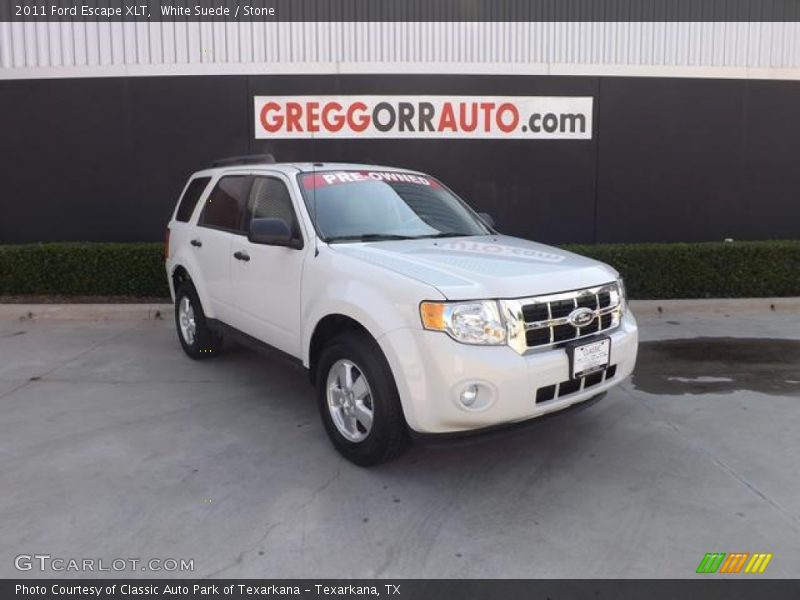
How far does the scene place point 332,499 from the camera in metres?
3.62

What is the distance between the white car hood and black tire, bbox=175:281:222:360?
2.42 meters

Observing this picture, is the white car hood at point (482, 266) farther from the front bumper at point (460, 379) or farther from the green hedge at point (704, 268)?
the green hedge at point (704, 268)

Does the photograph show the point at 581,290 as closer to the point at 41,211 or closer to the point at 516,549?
the point at 516,549

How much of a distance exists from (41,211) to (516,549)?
987 centimetres

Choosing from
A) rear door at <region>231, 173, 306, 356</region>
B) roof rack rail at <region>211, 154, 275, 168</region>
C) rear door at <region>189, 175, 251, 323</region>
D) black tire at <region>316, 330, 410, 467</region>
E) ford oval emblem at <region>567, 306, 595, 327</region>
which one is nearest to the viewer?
black tire at <region>316, 330, 410, 467</region>

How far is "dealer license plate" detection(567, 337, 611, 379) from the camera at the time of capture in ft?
12.1

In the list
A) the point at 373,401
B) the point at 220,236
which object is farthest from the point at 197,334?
the point at 373,401

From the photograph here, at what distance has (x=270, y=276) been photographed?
480 centimetres

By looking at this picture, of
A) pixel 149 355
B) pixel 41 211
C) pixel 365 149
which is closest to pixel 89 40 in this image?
pixel 41 211

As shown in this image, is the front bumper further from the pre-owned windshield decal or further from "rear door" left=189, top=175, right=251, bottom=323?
"rear door" left=189, top=175, right=251, bottom=323

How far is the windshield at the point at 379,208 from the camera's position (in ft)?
15.1

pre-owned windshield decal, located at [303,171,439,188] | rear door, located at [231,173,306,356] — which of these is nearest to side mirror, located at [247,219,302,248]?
rear door, located at [231,173,306,356]

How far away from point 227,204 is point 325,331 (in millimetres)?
2047
